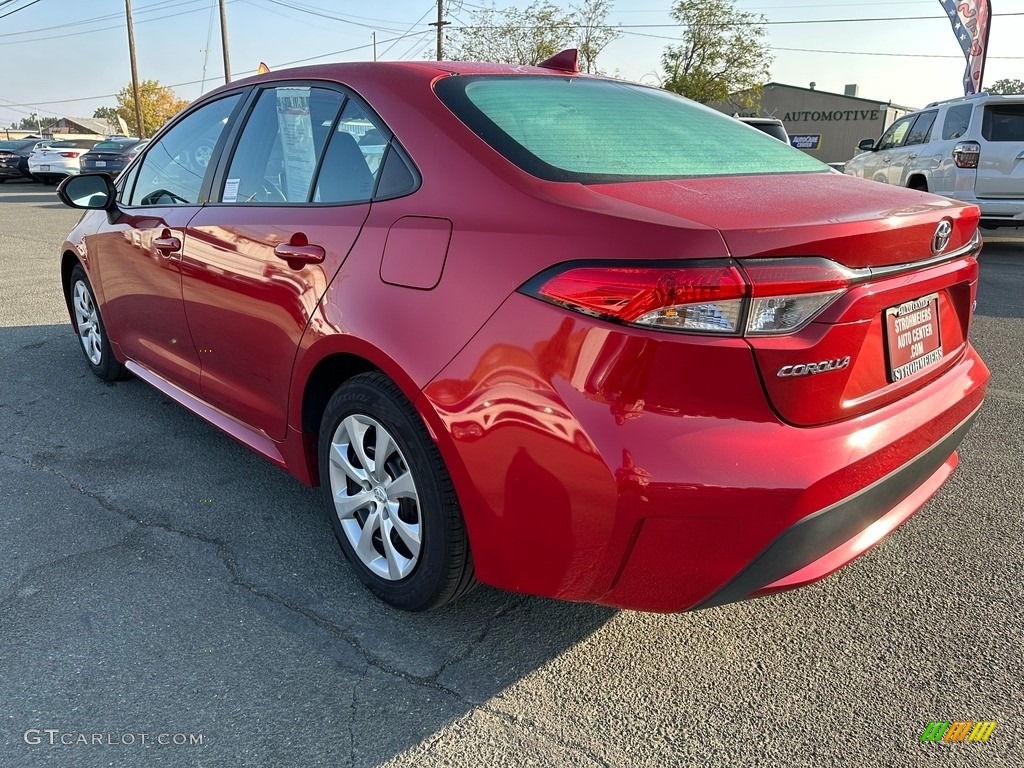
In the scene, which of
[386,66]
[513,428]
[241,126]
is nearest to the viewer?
[513,428]

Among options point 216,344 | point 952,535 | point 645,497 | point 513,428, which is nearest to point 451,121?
point 513,428

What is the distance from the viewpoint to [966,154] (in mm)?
9203

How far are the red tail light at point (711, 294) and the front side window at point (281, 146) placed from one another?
1359 mm

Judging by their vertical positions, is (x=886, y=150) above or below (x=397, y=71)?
below

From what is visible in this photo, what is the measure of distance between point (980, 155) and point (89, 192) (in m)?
9.51

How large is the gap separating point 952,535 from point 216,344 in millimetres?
2937

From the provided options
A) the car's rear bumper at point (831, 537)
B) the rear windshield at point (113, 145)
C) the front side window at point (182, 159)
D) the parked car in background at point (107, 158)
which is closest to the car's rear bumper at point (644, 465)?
the car's rear bumper at point (831, 537)

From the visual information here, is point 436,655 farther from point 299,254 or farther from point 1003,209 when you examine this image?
point 1003,209

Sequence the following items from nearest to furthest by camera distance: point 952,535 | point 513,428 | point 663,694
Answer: point 513,428
point 663,694
point 952,535

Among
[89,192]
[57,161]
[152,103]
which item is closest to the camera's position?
[89,192]

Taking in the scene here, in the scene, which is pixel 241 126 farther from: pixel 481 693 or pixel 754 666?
pixel 754 666

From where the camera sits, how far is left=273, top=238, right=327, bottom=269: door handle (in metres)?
2.40

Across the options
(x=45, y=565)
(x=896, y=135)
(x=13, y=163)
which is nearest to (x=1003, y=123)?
(x=896, y=135)

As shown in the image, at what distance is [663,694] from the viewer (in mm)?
2092
